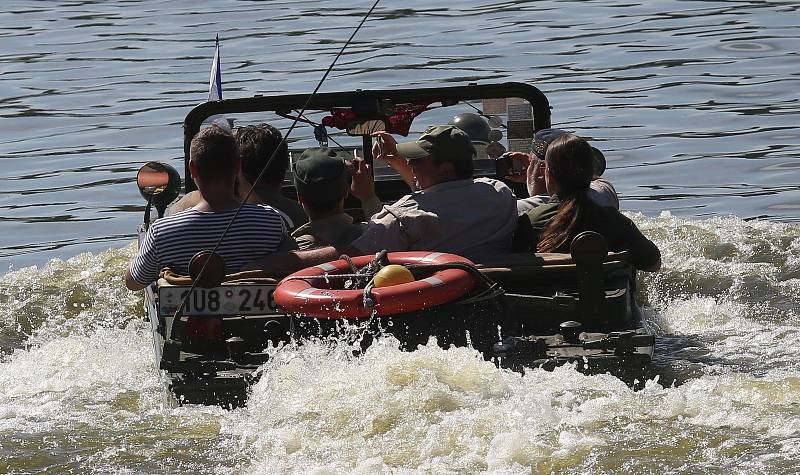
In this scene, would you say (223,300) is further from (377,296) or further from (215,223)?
(377,296)

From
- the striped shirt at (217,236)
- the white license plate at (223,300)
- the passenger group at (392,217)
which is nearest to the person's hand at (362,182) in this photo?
the passenger group at (392,217)

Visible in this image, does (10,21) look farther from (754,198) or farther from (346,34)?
(754,198)

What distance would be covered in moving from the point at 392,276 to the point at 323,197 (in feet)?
2.40

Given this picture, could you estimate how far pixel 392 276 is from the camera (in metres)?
7.40

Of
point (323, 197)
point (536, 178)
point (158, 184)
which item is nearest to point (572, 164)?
point (536, 178)

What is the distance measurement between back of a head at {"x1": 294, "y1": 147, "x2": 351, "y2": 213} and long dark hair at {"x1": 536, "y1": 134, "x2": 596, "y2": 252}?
1056 mm

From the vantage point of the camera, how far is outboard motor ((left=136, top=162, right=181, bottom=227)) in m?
10.3

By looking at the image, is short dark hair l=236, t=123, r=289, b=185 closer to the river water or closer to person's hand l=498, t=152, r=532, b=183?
the river water

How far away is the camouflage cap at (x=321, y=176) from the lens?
25.7 ft

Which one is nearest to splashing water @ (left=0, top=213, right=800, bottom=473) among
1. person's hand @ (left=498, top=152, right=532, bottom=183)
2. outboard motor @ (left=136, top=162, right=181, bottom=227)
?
person's hand @ (left=498, top=152, right=532, bottom=183)

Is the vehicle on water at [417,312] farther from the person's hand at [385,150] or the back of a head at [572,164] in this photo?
the person's hand at [385,150]

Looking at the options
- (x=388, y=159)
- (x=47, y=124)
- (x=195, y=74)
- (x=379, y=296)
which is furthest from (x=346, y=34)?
(x=379, y=296)

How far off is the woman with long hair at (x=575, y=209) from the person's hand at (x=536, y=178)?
696 mm

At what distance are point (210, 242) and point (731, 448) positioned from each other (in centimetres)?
269
